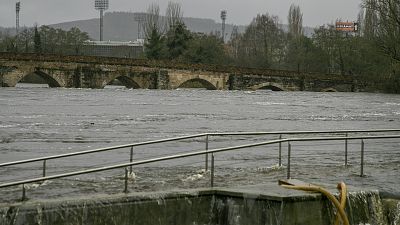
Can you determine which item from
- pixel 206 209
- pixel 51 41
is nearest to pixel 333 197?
pixel 206 209

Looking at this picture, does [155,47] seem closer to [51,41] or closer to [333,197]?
[51,41]

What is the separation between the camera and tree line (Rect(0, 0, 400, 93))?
6766cm

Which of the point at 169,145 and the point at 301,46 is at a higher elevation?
the point at 301,46

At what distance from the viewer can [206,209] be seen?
35.3 ft

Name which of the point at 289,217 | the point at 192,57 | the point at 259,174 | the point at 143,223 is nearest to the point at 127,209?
the point at 143,223

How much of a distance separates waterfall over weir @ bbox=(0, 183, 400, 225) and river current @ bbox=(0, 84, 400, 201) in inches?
54.0

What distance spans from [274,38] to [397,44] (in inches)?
2823

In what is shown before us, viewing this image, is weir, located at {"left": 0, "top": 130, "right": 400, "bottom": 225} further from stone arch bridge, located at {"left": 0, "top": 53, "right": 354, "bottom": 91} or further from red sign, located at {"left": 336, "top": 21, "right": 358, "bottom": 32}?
red sign, located at {"left": 336, "top": 21, "right": 358, "bottom": 32}

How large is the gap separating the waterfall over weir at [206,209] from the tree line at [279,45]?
5024 cm

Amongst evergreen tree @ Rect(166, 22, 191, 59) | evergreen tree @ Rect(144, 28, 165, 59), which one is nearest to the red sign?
evergreen tree @ Rect(166, 22, 191, 59)

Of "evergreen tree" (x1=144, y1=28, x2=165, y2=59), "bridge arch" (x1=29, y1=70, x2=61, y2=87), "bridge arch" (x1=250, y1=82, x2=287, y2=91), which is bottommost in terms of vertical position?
"bridge arch" (x1=250, y1=82, x2=287, y2=91)

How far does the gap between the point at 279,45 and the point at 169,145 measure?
10743 centimetres

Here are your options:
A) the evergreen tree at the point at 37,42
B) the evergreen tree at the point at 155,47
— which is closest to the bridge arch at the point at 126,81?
the evergreen tree at the point at 155,47

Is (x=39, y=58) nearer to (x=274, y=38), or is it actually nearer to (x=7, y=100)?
(x=7, y=100)
